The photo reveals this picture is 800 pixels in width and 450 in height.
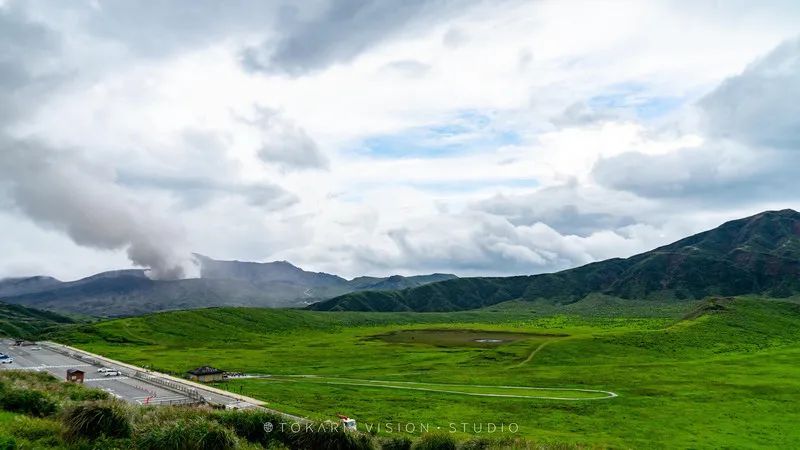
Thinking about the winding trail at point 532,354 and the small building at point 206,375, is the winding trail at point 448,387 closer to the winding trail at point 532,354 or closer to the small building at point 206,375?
the small building at point 206,375

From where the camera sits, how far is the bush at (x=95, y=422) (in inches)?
1247

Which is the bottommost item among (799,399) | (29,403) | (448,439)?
(799,399)

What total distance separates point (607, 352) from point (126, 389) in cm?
11517

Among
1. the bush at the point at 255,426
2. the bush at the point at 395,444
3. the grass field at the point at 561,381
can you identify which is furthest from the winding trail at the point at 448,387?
the bush at the point at 255,426

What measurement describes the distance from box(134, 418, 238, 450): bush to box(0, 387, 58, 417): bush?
41.3ft

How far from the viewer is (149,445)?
31.3m

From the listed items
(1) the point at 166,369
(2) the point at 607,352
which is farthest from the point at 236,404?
(2) the point at 607,352

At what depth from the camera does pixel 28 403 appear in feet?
134

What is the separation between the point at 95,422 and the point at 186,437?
221 inches

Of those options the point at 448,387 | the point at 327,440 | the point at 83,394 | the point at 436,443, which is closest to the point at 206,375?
the point at 448,387

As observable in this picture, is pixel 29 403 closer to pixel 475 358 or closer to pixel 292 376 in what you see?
pixel 292 376

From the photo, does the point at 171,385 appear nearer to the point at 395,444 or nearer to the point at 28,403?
the point at 28,403

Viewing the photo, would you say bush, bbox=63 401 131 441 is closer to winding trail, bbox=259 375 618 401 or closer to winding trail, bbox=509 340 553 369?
winding trail, bbox=259 375 618 401

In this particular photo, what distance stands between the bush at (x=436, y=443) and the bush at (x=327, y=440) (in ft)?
13.3
